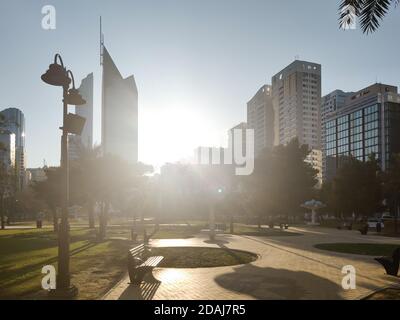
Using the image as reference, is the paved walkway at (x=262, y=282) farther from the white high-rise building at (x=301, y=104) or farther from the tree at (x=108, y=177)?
the white high-rise building at (x=301, y=104)

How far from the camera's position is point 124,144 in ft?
481

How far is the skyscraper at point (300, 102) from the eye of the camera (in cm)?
17775

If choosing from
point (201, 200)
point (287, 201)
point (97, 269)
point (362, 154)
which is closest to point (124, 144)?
point (201, 200)

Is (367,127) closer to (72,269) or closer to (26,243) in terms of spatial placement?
(26,243)

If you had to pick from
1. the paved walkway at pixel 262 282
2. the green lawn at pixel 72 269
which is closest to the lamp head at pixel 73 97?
the green lawn at pixel 72 269

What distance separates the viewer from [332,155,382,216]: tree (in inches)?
2384

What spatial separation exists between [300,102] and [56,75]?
176375 millimetres

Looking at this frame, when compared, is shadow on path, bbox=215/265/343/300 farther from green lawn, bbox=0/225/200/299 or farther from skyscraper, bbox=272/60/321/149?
skyscraper, bbox=272/60/321/149

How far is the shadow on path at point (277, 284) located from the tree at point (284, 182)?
4644 centimetres

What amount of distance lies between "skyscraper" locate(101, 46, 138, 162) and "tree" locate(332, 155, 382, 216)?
80.2 metres

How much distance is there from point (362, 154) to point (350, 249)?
132303 mm

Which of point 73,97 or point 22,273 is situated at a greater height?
point 73,97

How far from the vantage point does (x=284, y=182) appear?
60438 mm

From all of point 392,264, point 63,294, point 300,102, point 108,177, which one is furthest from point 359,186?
point 300,102
